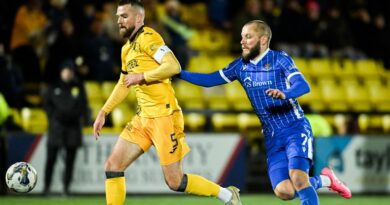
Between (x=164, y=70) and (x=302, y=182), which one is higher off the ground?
(x=164, y=70)

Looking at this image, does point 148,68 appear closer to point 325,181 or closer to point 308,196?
point 308,196

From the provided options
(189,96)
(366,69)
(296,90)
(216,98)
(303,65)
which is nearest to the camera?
(296,90)

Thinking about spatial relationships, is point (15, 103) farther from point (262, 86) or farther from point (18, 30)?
point (262, 86)

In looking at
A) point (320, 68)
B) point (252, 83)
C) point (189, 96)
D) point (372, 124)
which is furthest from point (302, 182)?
point (320, 68)

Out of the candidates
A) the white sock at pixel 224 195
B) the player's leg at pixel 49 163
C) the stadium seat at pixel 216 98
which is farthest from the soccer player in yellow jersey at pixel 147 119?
the stadium seat at pixel 216 98

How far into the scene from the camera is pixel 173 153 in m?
8.56

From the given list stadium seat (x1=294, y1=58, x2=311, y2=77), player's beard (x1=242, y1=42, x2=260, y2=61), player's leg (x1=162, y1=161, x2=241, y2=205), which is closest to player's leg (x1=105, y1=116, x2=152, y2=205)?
player's leg (x1=162, y1=161, x2=241, y2=205)

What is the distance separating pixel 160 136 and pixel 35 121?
22.3 feet

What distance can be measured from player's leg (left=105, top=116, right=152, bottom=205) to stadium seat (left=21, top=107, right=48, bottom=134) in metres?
6.49

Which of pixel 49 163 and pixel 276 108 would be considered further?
pixel 49 163

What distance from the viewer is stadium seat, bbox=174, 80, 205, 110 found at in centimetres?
1603

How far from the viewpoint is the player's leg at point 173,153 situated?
8.53 metres

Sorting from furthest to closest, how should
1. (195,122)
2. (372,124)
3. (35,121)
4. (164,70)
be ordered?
(372,124) < (195,122) < (35,121) < (164,70)

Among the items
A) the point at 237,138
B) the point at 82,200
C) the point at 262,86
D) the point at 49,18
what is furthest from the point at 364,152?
the point at 262,86
